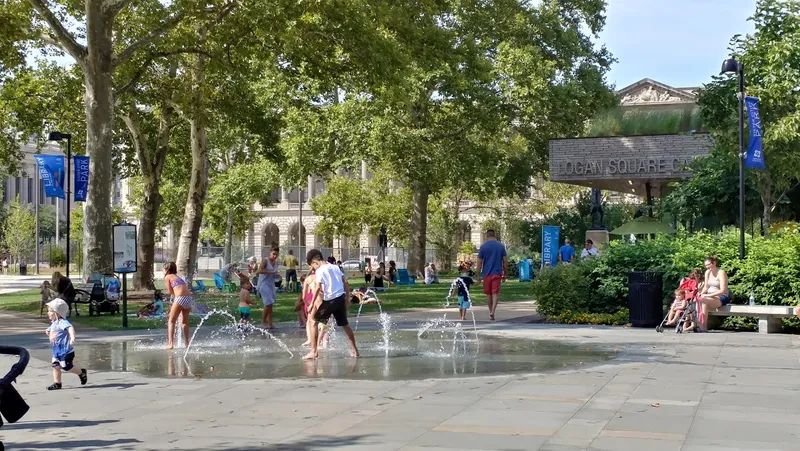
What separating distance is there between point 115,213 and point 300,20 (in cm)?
5460

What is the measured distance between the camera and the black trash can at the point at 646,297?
19250 mm

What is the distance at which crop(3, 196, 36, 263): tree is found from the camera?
8769cm

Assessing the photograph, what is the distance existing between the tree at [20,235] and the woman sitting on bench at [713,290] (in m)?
76.2

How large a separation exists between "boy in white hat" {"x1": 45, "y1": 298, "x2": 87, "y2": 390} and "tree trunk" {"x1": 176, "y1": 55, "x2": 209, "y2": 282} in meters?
21.4

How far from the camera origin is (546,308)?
2134 centimetres

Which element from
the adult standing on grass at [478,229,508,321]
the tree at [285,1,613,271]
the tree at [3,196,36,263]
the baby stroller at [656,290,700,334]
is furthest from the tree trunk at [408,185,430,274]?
the tree at [3,196,36,263]

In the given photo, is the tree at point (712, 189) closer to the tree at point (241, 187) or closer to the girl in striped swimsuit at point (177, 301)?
the girl in striped swimsuit at point (177, 301)

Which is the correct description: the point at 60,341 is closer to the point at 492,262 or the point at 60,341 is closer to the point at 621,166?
the point at 492,262

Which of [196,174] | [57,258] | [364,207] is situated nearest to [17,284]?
[196,174]

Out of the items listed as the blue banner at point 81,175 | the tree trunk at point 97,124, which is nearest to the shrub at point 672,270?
the tree trunk at point 97,124

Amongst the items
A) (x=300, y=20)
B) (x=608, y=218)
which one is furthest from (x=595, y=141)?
(x=608, y=218)

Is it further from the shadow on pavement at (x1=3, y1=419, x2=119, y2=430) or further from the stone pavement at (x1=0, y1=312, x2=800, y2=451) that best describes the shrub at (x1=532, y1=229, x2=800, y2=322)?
the shadow on pavement at (x1=3, y1=419, x2=119, y2=430)

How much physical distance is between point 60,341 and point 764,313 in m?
11.6

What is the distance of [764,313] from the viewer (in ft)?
58.9
